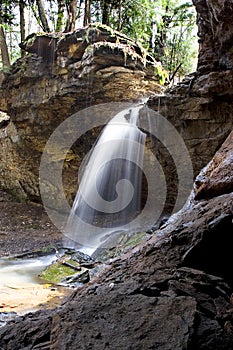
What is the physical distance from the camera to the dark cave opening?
2271 millimetres

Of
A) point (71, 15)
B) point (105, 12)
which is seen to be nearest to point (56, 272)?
point (71, 15)

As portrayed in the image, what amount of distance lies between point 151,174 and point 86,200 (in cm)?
254

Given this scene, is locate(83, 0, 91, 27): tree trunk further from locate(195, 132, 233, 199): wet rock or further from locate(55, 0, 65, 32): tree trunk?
locate(195, 132, 233, 199): wet rock

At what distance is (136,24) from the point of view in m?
12.3

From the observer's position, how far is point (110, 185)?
10.5 m

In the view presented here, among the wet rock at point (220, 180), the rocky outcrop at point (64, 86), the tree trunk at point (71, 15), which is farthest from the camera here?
the tree trunk at point (71, 15)

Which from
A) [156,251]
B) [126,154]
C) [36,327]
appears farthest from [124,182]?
[36,327]

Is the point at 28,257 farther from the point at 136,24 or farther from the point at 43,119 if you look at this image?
the point at 136,24

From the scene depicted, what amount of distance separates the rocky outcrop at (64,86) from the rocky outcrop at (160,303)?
7152 millimetres

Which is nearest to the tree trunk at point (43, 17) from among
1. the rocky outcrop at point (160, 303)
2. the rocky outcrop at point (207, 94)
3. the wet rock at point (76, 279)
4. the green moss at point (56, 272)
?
the rocky outcrop at point (207, 94)

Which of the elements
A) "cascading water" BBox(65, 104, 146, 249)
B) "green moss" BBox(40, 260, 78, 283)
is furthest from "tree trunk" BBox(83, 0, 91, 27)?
"green moss" BBox(40, 260, 78, 283)

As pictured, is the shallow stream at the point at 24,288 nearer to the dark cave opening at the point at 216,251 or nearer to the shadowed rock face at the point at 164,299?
the shadowed rock face at the point at 164,299

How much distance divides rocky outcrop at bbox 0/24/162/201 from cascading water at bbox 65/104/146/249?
2.43ft

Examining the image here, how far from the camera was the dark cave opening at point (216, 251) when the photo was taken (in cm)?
227
